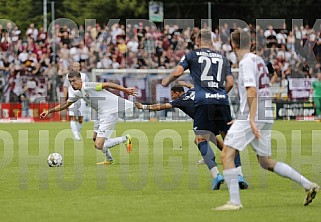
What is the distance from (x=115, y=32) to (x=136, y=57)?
1.74m

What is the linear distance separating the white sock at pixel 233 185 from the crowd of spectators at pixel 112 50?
78.1 feet

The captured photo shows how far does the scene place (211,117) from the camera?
1390 cm

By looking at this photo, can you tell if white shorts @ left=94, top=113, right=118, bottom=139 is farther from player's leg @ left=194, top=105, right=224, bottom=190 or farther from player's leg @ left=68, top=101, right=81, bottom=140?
player's leg @ left=68, top=101, right=81, bottom=140

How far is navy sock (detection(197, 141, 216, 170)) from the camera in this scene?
13695mm

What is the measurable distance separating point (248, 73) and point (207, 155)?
2.91 metres

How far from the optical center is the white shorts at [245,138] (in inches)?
440

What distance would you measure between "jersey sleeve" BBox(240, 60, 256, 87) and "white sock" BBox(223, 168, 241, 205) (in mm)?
1107

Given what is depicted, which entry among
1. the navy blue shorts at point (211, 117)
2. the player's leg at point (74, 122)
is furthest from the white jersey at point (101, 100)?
the player's leg at point (74, 122)

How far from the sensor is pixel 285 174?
11.4 m

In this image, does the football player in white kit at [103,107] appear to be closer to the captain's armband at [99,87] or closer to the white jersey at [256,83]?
the captain's armband at [99,87]

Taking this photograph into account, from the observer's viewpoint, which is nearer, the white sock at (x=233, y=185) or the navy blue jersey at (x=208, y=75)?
the white sock at (x=233, y=185)

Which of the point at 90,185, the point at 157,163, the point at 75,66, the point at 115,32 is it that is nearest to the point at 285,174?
the point at 90,185

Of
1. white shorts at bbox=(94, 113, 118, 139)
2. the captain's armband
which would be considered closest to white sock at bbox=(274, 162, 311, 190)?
the captain's armband

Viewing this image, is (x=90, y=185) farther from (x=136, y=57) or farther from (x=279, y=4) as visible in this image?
(x=279, y=4)
